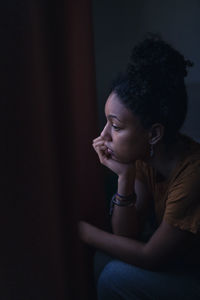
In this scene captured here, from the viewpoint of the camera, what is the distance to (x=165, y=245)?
83 cm

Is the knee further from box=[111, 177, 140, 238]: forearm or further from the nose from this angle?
the nose

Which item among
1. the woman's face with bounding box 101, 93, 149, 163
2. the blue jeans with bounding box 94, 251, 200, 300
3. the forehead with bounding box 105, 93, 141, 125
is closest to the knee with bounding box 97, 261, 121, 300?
the blue jeans with bounding box 94, 251, 200, 300

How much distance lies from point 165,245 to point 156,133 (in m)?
0.29

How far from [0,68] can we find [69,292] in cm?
47

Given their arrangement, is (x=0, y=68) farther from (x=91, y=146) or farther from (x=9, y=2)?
(x=91, y=146)

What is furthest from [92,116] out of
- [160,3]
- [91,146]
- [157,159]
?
[160,3]

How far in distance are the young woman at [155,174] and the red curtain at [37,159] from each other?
22cm

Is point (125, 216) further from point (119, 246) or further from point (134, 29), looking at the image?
point (134, 29)

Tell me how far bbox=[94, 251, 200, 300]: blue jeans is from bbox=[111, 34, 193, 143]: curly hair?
0.39m

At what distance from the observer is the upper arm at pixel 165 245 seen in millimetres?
816

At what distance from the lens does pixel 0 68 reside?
1.67 ft

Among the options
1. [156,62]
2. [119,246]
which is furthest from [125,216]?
[156,62]

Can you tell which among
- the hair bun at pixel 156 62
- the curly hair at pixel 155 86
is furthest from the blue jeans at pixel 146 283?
the hair bun at pixel 156 62

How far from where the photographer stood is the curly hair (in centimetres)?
83
